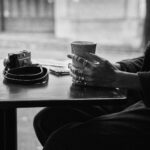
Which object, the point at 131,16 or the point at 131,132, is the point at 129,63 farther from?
→ the point at 131,16

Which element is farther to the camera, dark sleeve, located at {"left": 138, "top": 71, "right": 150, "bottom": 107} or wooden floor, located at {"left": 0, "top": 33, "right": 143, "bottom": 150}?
wooden floor, located at {"left": 0, "top": 33, "right": 143, "bottom": 150}

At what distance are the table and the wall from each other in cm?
676

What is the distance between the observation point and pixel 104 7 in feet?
26.7

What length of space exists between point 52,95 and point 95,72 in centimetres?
20

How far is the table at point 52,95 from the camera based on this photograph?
1128mm

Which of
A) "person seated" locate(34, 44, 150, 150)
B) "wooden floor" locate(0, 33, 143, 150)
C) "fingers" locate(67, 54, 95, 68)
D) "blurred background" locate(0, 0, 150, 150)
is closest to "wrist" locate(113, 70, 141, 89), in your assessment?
"person seated" locate(34, 44, 150, 150)

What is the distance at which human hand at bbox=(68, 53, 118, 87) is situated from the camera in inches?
50.1

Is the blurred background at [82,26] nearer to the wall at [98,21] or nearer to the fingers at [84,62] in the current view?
the wall at [98,21]

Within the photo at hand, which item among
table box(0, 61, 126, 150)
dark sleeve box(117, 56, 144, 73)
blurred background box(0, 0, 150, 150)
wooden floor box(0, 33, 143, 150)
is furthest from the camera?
blurred background box(0, 0, 150, 150)

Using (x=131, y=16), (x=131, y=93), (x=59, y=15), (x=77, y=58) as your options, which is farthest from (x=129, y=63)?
(x=59, y=15)

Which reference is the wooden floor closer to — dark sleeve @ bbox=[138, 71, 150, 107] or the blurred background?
the blurred background

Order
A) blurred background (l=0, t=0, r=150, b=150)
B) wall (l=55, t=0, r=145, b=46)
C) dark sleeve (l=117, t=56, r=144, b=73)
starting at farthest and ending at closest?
wall (l=55, t=0, r=145, b=46) < blurred background (l=0, t=0, r=150, b=150) < dark sleeve (l=117, t=56, r=144, b=73)

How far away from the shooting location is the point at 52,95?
119 centimetres

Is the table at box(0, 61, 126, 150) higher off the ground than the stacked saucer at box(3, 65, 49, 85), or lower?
lower
